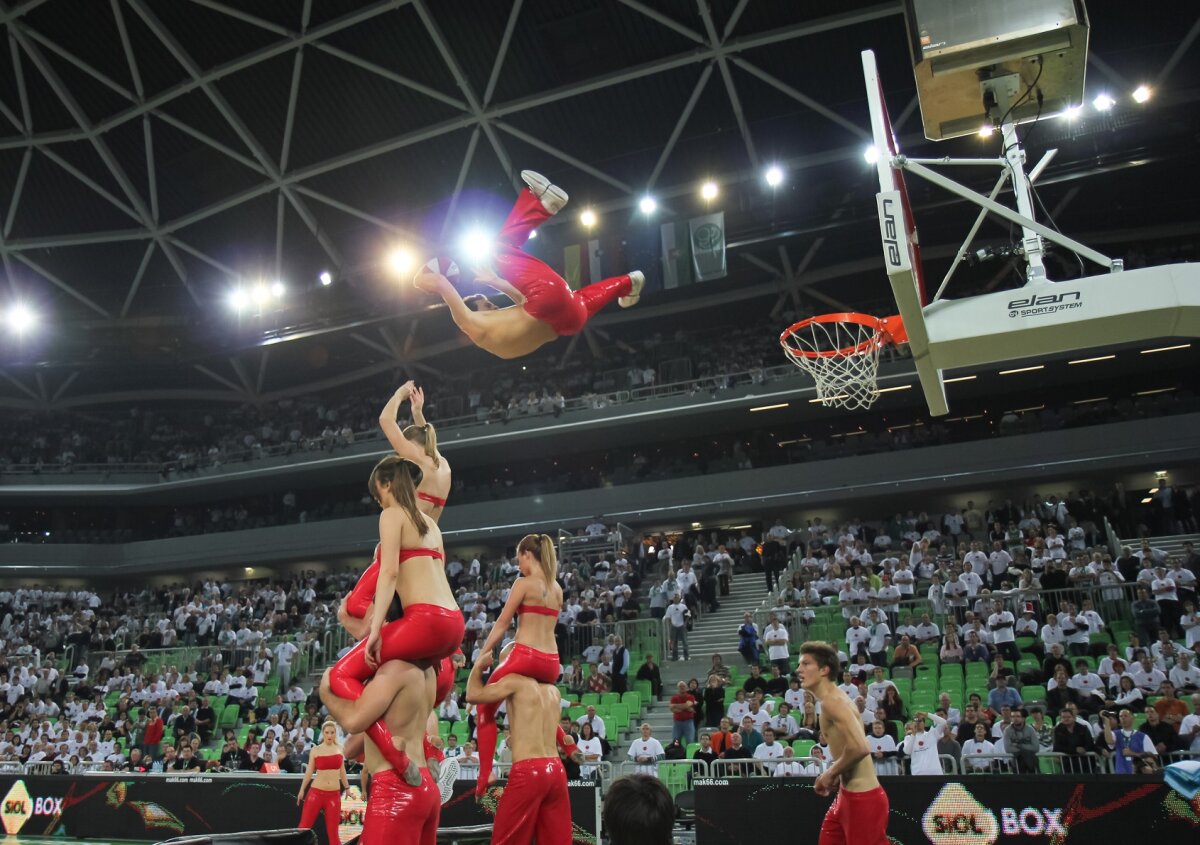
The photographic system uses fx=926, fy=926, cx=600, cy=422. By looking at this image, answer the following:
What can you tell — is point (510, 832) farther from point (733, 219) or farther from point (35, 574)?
point (35, 574)

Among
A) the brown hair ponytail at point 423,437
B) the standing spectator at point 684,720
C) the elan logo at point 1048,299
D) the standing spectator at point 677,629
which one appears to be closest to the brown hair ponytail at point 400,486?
the brown hair ponytail at point 423,437

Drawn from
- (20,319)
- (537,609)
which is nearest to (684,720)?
(537,609)

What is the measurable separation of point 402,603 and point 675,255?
21.6m

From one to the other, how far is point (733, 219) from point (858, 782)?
2102cm

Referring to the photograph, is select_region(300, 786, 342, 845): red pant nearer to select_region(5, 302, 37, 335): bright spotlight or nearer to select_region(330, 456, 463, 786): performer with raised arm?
select_region(330, 456, 463, 786): performer with raised arm

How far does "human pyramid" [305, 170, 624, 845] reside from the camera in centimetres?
473

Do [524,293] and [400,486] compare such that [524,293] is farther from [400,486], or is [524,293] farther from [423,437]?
[400,486]

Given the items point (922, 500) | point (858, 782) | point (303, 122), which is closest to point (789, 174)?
point (922, 500)

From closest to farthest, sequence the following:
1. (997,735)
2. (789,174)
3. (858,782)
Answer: (858,782), (997,735), (789,174)

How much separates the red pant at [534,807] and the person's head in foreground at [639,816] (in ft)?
9.82

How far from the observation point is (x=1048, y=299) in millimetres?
4980

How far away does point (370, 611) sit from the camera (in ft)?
18.2

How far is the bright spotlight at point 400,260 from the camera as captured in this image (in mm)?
28328

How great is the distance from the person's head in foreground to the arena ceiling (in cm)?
2196
